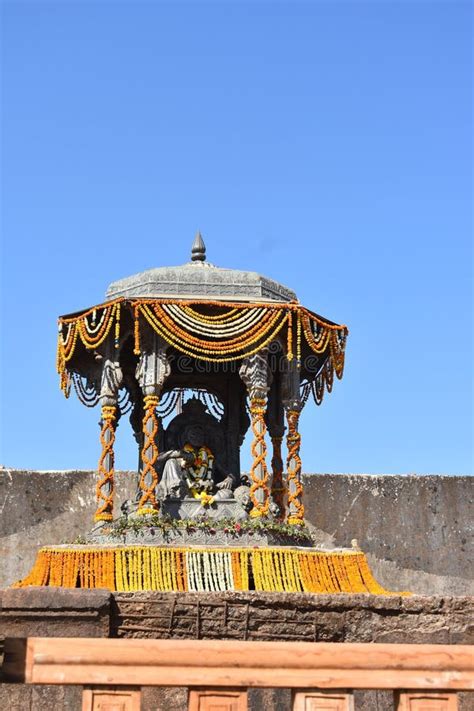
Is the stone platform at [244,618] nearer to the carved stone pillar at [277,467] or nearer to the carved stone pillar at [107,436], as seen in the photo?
the carved stone pillar at [107,436]

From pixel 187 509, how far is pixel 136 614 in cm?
424

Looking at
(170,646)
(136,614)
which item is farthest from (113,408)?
(170,646)

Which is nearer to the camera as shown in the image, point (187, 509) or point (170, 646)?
point (170, 646)

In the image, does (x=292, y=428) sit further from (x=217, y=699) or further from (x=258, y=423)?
(x=217, y=699)

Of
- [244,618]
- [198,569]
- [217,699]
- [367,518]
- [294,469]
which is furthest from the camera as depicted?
[367,518]

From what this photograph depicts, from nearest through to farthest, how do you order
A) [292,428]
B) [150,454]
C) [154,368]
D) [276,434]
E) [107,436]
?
1. [150,454]
2. [154,368]
3. [107,436]
4. [292,428]
5. [276,434]

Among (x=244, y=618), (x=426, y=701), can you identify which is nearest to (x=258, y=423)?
(x=244, y=618)

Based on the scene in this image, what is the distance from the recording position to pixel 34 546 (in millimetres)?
17062

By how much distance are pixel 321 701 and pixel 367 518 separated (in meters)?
14.4

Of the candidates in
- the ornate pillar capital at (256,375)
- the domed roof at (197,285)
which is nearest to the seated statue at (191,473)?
the ornate pillar capital at (256,375)

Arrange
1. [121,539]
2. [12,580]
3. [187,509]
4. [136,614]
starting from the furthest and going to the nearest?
[12,580] < [187,509] < [121,539] < [136,614]

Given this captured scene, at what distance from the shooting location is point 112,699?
12.4ft

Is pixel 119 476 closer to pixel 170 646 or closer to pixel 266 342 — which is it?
pixel 266 342

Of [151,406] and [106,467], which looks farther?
[106,467]
